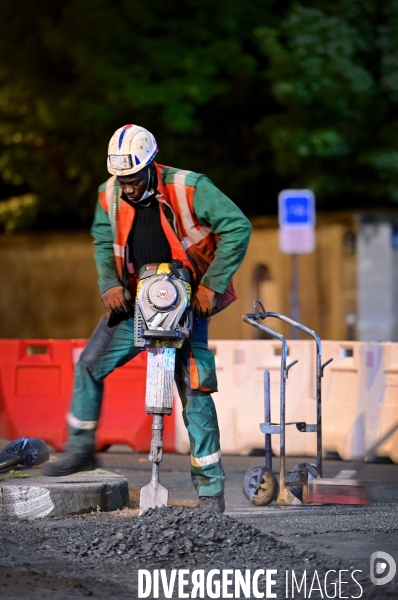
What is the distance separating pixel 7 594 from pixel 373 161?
18.0 metres

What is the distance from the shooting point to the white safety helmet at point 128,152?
6.24 meters

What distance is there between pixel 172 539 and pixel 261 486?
5.75ft

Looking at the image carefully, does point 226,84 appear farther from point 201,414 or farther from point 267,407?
point 201,414

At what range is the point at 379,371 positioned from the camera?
955 centimetres

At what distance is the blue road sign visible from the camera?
1728 cm

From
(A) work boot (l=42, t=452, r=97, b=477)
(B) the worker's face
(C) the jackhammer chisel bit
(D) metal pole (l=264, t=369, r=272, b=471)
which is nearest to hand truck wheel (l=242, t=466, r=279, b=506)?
(D) metal pole (l=264, t=369, r=272, b=471)

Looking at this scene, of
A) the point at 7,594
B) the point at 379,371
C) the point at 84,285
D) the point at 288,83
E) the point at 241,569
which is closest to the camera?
the point at 7,594

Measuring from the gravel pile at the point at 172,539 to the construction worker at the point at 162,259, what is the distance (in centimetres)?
74

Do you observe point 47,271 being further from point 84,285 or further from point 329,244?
point 329,244

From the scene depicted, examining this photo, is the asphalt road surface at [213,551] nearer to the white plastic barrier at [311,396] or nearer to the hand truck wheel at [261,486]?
the hand truck wheel at [261,486]

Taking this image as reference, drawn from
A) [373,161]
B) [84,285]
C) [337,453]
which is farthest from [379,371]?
[84,285]

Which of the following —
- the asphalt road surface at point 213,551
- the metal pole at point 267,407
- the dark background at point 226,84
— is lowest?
the asphalt road surface at point 213,551

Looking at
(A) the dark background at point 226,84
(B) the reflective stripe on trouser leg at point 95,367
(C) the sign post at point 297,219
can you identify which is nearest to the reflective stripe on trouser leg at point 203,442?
(B) the reflective stripe on trouser leg at point 95,367

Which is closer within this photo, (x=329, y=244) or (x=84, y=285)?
(x=329, y=244)
